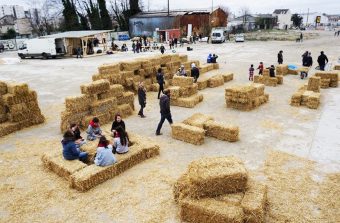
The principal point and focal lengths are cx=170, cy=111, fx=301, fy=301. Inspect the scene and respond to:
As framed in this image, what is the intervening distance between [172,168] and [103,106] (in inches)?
231

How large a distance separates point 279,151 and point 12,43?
206 feet

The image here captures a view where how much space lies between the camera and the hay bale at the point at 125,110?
15204mm

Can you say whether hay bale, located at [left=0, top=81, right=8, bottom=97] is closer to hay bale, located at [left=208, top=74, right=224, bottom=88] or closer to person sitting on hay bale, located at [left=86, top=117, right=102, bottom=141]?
person sitting on hay bale, located at [left=86, top=117, right=102, bottom=141]

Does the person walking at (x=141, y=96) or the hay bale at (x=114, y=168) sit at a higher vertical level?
the person walking at (x=141, y=96)

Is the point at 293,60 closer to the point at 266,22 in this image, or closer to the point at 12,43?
the point at 12,43

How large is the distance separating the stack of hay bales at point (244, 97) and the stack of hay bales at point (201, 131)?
361 centimetres

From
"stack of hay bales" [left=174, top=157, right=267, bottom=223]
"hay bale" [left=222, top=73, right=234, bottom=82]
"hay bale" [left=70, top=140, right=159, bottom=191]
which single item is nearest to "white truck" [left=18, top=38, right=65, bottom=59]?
"hay bale" [left=222, top=73, right=234, bottom=82]

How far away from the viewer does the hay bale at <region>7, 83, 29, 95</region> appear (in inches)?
540

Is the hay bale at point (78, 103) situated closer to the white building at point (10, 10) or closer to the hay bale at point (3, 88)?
the hay bale at point (3, 88)

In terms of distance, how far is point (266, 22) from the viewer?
100m

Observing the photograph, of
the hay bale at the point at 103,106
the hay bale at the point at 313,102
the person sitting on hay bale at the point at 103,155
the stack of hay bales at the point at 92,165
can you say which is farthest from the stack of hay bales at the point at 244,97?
the person sitting on hay bale at the point at 103,155

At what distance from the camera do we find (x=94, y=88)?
553 inches

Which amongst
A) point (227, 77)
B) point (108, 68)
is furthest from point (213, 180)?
point (227, 77)

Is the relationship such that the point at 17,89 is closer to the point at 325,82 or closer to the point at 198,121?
the point at 198,121
